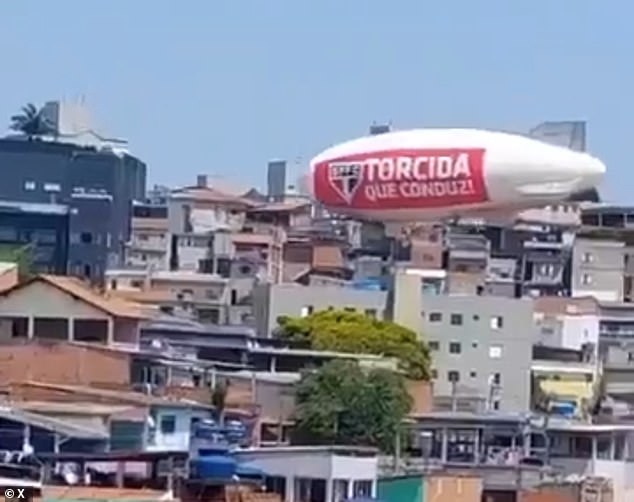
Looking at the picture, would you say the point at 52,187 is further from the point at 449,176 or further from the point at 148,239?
the point at 449,176

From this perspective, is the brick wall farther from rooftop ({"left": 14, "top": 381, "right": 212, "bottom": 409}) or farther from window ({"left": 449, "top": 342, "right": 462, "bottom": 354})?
window ({"left": 449, "top": 342, "right": 462, "bottom": 354})

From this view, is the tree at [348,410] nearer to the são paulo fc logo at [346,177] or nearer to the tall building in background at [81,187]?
the tall building in background at [81,187]

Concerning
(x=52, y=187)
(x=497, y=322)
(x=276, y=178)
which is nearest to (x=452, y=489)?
(x=497, y=322)

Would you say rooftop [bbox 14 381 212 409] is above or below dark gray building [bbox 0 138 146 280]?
below

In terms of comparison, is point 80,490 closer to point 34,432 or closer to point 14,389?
point 34,432

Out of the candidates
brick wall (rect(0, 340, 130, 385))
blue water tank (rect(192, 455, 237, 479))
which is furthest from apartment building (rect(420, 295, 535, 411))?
blue water tank (rect(192, 455, 237, 479))

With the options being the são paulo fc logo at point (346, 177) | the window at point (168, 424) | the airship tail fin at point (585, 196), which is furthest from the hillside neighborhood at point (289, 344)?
the são paulo fc logo at point (346, 177)

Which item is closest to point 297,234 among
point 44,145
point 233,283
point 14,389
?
point 44,145
